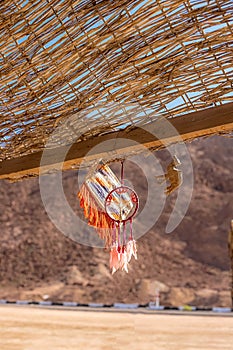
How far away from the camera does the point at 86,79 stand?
2311mm

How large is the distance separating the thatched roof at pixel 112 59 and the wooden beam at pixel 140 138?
0.05 meters

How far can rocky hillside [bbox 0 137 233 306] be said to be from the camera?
23172 millimetres

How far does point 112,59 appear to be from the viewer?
2166 millimetres

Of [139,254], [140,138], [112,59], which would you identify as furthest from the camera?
[139,254]

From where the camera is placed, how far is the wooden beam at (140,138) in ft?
6.95

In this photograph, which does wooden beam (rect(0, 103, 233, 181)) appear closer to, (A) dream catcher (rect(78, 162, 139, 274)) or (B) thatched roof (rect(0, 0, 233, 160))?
(B) thatched roof (rect(0, 0, 233, 160))

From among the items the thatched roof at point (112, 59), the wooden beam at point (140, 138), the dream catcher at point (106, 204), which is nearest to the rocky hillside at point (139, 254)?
the dream catcher at point (106, 204)

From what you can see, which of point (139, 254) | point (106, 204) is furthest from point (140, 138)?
point (139, 254)

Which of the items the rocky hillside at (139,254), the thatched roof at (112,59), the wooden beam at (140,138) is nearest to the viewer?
the thatched roof at (112,59)

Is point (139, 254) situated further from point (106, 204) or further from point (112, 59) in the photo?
point (112, 59)

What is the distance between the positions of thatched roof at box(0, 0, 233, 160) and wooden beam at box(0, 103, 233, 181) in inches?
1.9

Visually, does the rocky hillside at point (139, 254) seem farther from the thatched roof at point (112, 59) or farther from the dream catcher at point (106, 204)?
the thatched roof at point (112, 59)

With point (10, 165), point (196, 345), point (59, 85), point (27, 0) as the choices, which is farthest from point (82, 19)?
point (196, 345)

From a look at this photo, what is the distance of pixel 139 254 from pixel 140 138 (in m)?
24.3
